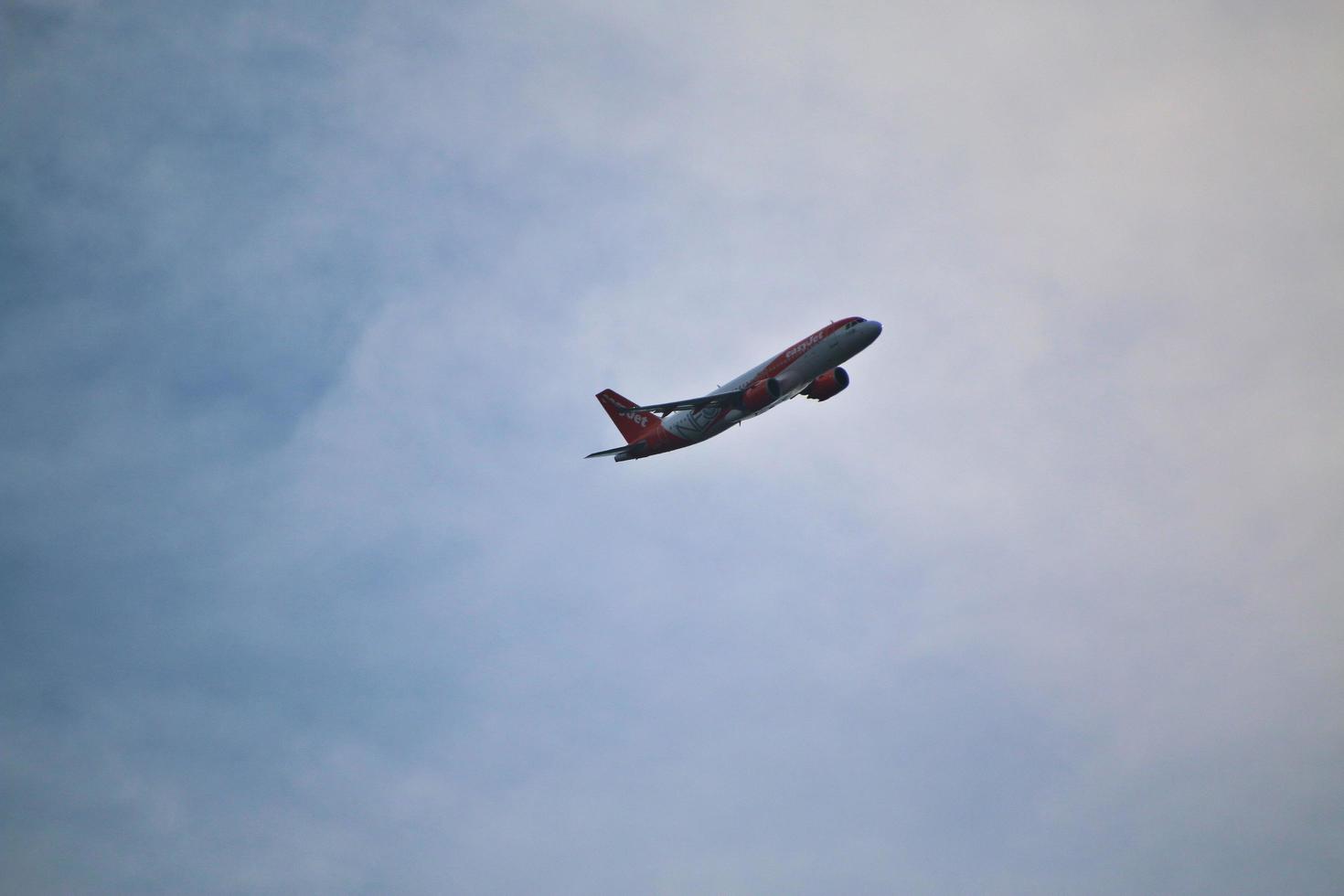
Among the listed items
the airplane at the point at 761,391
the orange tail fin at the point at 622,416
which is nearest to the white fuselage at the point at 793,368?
the airplane at the point at 761,391

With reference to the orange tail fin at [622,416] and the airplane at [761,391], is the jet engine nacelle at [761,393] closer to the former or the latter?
the airplane at [761,391]

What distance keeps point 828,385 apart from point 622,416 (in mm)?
24632

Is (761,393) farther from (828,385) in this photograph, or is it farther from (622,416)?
(622,416)

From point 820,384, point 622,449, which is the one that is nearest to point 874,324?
point 820,384

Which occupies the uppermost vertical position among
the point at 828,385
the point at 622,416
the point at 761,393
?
the point at 622,416

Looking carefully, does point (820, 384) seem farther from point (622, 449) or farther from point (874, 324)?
point (622, 449)

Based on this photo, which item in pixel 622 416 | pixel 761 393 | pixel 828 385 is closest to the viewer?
pixel 761 393

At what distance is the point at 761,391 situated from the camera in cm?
9962

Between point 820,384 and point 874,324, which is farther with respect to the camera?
point 820,384

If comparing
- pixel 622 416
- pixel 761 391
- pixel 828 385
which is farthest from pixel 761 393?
pixel 622 416

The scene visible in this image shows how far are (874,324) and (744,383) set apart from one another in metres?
13.6

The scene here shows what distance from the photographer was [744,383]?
339ft

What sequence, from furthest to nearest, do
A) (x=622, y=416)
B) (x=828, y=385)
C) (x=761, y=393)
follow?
(x=622, y=416)
(x=828, y=385)
(x=761, y=393)

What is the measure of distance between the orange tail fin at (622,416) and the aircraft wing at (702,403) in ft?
39.6
